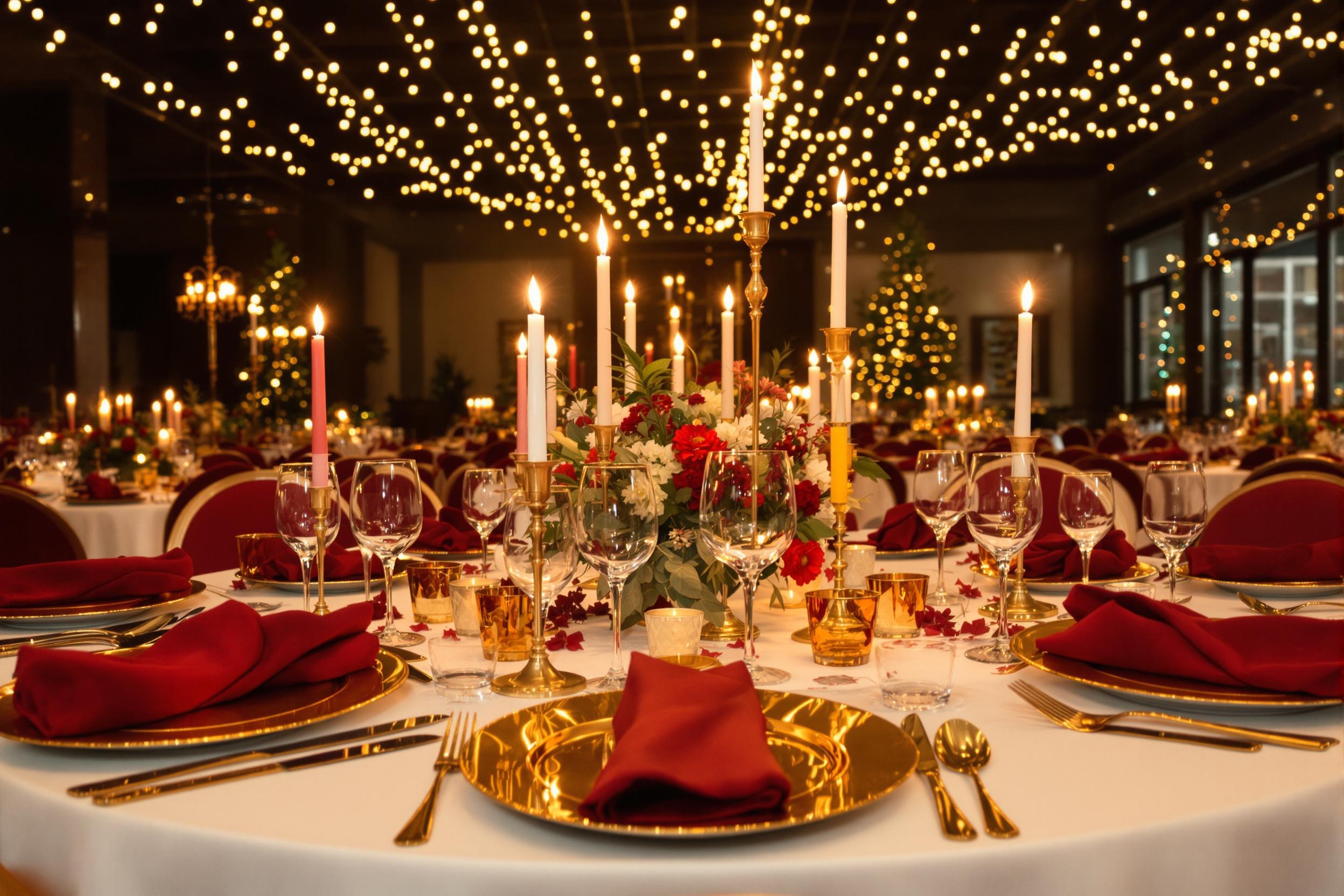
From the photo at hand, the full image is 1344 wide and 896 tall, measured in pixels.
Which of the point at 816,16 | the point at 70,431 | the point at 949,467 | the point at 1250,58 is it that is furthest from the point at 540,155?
the point at 949,467

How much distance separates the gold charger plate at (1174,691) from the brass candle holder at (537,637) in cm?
53

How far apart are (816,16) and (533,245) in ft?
29.2

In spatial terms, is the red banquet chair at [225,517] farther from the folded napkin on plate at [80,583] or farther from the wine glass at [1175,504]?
the wine glass at [1175,504]

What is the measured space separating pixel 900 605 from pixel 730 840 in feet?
2.58

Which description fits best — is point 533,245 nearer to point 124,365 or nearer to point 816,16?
point 124,365

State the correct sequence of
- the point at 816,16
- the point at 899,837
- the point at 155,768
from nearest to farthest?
the point at 899,837 < the point at 155,768 < the point at 816,16

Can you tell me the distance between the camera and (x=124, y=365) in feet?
41.8

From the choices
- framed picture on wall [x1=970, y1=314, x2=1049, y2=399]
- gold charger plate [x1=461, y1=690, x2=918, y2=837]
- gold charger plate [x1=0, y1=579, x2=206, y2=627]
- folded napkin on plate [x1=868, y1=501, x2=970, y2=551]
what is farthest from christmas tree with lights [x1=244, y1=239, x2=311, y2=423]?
gold charger plate [x1=461, y1=690, x2=918, y2=837]

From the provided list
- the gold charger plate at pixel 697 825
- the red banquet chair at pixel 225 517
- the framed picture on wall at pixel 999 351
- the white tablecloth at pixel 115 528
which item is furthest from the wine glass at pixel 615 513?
the framed picture on wall at pixel 999 351

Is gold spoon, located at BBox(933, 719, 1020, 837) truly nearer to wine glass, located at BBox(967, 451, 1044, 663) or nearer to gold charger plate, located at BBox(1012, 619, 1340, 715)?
gold charger plate, located at BBox(1012, 619, 1340, 715)

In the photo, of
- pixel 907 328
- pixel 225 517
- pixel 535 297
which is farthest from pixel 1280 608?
pixel 907 328

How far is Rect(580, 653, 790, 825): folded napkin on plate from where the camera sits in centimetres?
82

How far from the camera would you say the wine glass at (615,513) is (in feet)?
4.06

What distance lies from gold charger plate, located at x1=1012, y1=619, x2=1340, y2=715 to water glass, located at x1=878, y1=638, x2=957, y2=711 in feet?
0.43
